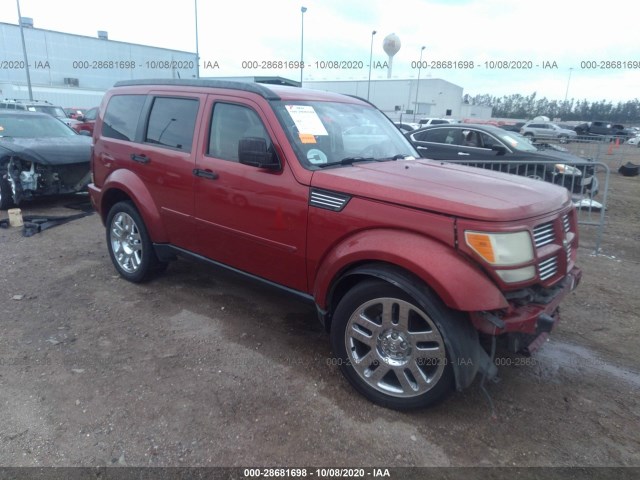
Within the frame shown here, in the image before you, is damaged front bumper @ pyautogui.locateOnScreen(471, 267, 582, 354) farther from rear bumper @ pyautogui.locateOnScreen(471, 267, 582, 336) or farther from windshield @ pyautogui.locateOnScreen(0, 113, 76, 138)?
windshield @ pyautogui.locateOnScreen(0, 113, 76, 138)

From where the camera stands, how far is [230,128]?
3744mm

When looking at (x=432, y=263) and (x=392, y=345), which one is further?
(x=392, y=345)

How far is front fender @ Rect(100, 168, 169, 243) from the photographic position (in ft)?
14.4

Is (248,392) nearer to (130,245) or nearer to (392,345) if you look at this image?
(392,345)

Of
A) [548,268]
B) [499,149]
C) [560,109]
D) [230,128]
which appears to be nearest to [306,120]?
[230,128]

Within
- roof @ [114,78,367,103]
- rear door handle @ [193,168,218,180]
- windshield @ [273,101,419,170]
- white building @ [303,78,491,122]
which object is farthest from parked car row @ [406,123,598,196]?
white building @ [303,78,491,122]

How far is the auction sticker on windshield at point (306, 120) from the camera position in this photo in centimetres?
346

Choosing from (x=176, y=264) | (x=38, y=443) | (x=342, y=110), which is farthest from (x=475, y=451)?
(x=176, y=264)

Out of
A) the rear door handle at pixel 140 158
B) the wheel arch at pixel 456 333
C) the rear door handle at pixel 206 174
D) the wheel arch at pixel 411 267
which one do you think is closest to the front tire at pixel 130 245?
the rear door handle at pixel 140 158

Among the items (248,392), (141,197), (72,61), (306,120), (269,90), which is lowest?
(248,392)

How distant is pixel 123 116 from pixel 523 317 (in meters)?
4.21

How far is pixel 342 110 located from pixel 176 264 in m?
2.80

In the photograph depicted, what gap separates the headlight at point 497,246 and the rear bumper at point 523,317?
0.28m

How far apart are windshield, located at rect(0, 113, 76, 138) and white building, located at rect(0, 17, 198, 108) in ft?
135
